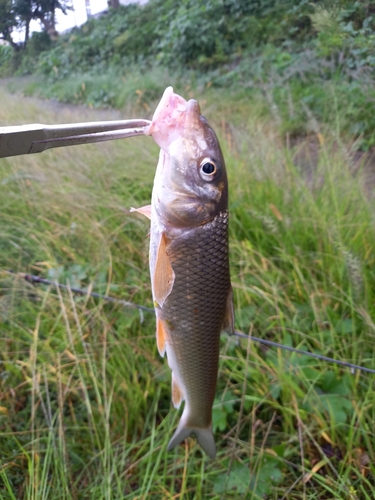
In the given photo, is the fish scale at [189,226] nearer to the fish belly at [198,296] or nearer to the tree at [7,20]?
the fish belly at [198,296]

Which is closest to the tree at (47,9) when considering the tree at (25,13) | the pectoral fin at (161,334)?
the tree at (25,13)

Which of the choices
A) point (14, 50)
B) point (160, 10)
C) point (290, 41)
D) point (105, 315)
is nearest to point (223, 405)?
point (105, 315)

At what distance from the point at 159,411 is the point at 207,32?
22.4 feet

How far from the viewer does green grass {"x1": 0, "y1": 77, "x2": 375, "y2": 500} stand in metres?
1.85

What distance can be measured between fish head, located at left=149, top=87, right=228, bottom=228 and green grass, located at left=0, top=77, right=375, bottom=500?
102 centimetres

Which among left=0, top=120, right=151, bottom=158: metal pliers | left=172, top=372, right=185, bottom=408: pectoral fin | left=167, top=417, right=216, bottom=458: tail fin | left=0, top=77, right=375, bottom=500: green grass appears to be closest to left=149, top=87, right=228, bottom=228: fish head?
left=0, top=120, right=151, bottom=158: metal pliers

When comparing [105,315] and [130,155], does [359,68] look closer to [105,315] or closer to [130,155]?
[130,155]

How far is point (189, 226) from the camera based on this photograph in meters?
1.12

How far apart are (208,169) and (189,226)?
17 centimetres

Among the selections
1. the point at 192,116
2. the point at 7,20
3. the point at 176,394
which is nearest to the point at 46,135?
the point at 192,116

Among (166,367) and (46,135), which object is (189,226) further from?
(166,367)

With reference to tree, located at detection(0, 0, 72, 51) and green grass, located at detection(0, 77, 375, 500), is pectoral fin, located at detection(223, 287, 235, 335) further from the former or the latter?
tree, located at detection(0, 0, 72, 51)

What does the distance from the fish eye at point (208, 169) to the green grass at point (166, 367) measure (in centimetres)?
105

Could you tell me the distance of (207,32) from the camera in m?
7.09
